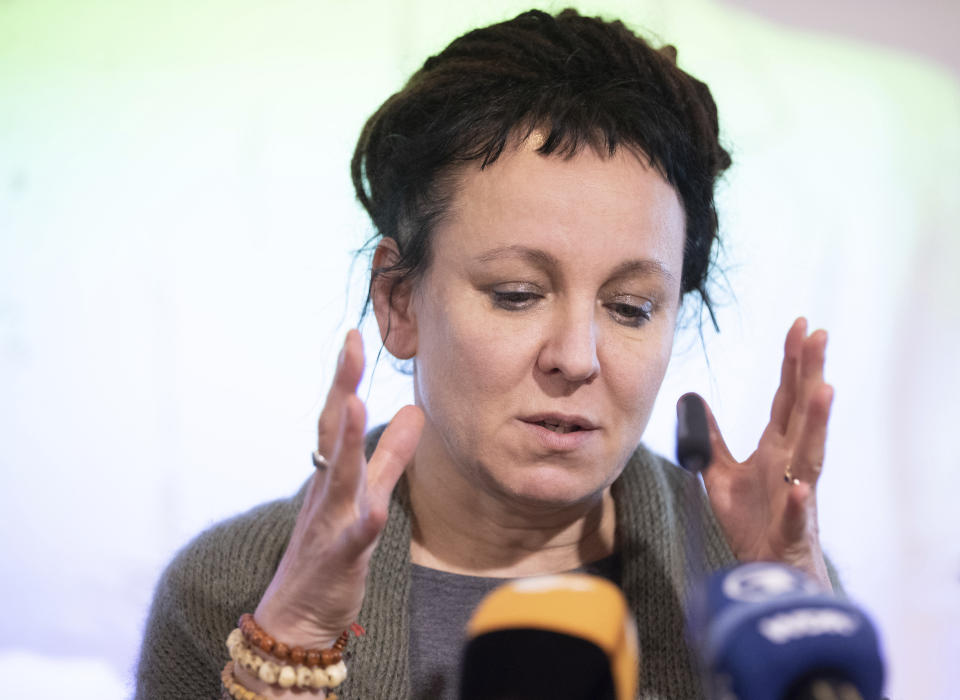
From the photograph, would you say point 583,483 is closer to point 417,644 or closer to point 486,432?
point 486,432

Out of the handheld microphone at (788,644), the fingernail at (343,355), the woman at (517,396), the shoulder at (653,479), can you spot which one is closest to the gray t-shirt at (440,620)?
the woman at (517,396)

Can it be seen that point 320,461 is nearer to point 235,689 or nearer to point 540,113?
point 235,689

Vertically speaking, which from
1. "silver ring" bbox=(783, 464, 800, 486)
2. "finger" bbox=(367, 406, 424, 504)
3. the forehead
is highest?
the forehead

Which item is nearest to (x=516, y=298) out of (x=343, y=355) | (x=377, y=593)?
(x=343, y=355)

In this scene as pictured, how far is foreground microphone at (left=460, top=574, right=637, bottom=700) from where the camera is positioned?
2.22 feet

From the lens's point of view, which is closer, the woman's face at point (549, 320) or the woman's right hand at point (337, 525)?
the woman's right hand at point (337, 525)

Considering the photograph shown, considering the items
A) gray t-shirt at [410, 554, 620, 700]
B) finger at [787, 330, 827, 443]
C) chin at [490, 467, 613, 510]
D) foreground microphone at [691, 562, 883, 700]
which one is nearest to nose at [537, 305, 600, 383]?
chin at [490, 467, 613, 510]

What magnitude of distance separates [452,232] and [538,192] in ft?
0.39

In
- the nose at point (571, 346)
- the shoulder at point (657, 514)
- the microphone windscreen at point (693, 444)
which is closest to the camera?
the microphone windscreen at point (693, 444)

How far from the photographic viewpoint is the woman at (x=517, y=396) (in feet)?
3.40

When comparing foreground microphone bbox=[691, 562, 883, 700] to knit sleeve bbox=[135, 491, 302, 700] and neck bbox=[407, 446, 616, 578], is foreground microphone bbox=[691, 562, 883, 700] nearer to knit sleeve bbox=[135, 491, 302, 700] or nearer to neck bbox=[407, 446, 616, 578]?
neck bbox=[407, 446, 616, 578]

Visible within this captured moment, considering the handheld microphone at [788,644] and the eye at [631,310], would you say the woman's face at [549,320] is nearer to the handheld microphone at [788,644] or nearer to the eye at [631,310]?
the eye at [631,310]

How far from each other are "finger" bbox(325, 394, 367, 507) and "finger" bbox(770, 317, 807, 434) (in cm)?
47

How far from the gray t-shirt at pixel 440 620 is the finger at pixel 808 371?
37cm
